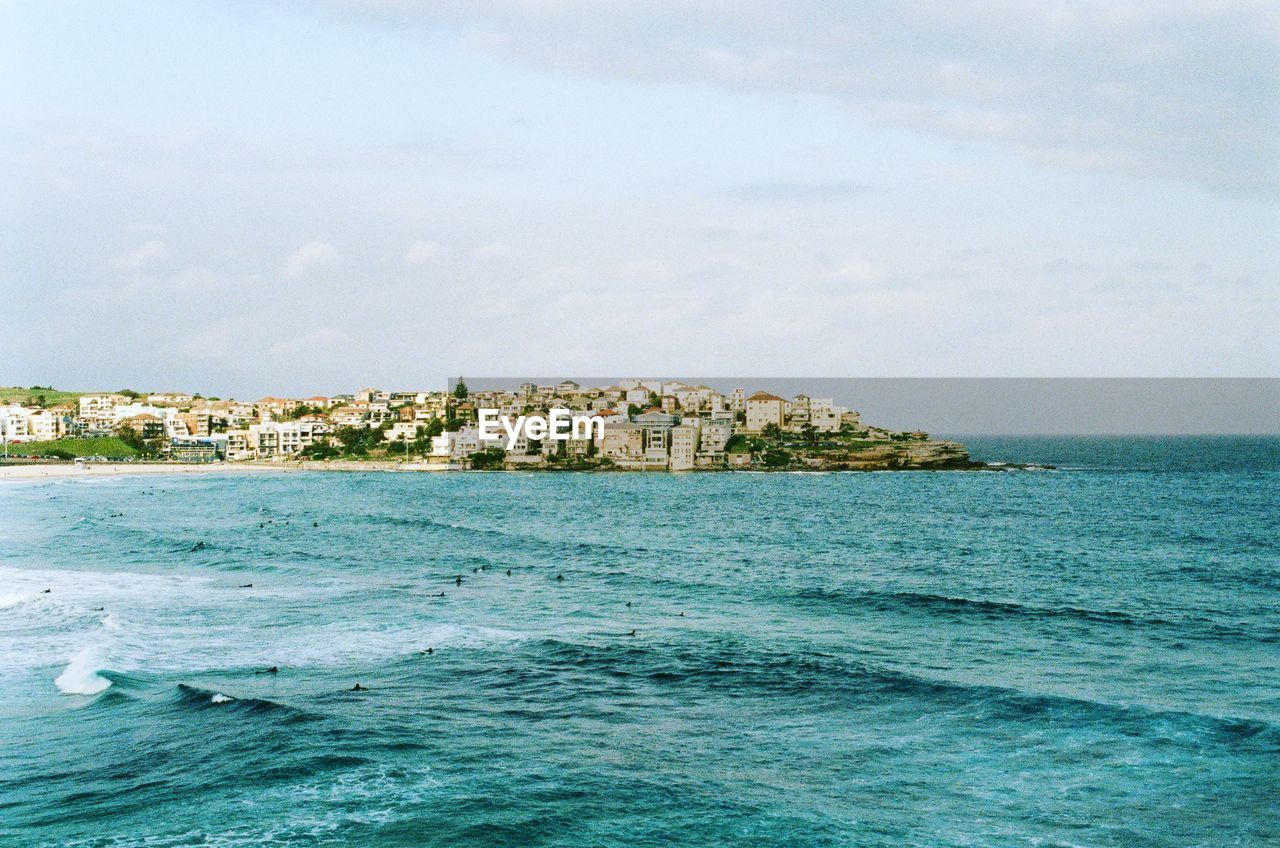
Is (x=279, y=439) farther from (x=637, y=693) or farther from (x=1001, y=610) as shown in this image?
(x=637, y=693)

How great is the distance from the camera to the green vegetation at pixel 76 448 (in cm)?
15575

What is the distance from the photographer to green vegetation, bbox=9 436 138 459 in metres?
156

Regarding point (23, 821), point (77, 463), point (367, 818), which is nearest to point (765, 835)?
point (367, 818)

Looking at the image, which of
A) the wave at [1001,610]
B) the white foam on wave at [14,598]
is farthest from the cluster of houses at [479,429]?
the white foam on wave at [14,598]

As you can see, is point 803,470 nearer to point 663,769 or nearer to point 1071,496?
point 1071,496

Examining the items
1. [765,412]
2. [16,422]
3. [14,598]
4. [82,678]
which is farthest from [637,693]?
[16,422]

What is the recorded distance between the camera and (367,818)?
60.6ft

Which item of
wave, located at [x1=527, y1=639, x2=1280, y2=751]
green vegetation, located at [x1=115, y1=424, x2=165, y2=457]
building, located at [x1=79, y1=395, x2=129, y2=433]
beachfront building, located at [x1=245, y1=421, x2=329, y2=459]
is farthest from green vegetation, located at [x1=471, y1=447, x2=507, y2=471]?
wave, located at [x1=527, y1=639, x2=1280, y2=751]

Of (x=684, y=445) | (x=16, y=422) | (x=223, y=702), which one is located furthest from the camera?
(x=16, y=422)

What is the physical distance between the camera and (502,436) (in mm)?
162375

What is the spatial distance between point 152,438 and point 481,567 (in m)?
149

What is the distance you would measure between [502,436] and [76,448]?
7137 cm

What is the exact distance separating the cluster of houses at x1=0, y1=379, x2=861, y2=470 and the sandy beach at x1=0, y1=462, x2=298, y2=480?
1859cm

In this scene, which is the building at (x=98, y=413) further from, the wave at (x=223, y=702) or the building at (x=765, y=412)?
the wave at (x=223, y=702)
